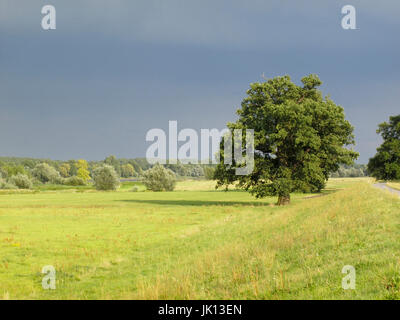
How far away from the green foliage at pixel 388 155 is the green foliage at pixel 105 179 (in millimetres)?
81051

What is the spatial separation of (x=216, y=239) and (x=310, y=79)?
3411 centimetres

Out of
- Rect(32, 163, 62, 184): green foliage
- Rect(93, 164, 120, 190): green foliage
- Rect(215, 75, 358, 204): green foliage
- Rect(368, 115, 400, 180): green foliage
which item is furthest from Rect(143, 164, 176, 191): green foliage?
Rect(32, 163, 62, 184): green foliage

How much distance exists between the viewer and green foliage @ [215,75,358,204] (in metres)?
44.0

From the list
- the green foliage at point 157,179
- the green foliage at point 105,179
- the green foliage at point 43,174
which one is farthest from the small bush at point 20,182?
the green foliage at point 43,174

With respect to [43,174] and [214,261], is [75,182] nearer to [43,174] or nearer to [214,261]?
[43,174]

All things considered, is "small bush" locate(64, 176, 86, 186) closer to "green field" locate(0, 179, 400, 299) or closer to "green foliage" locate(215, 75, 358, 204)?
"green foliage" locate(215, 75, 358, 204)

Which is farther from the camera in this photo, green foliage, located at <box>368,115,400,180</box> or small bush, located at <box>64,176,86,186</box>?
small bush, located at <box>64,176,86,186</box>

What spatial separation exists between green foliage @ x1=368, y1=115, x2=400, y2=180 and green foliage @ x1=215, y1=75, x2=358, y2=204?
58672 millimetres

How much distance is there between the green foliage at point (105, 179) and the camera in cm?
12062

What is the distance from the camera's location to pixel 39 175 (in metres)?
189

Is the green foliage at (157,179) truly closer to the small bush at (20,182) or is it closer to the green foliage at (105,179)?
the green foliage at (105,179)

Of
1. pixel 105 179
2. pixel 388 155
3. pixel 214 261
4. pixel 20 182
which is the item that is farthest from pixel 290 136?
pixel 20 182
